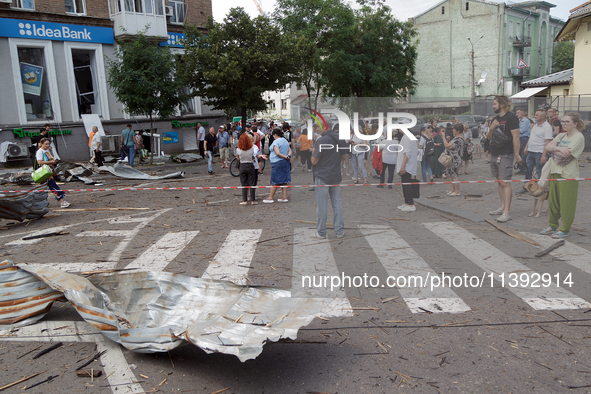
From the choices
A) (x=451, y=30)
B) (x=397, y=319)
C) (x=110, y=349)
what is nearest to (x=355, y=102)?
(x=397, y=319)

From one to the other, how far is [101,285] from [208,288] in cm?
121

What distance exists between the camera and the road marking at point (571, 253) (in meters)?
6.08

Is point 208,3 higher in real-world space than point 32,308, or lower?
higher

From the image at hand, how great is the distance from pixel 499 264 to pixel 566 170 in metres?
2.38

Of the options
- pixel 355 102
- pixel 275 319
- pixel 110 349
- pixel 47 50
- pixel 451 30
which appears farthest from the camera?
pixel 451 30

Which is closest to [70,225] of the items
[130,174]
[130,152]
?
[130,174]

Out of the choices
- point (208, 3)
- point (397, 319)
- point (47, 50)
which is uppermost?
point (208, 3)

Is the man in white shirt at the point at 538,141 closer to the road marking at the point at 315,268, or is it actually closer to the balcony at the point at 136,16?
the road marking at the point at 315,268

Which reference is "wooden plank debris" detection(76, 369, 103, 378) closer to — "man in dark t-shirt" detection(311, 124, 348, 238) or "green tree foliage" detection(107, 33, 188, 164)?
"man in dark t-shirt" detection(311, 124, 348, 238)

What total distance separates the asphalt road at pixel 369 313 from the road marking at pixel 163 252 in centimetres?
4

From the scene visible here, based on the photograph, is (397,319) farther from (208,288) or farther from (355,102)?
(355,102)

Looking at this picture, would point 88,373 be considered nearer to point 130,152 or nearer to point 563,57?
point 130,152

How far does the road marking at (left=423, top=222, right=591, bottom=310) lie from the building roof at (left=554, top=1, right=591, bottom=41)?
21.3m

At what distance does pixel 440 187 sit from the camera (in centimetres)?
1385
